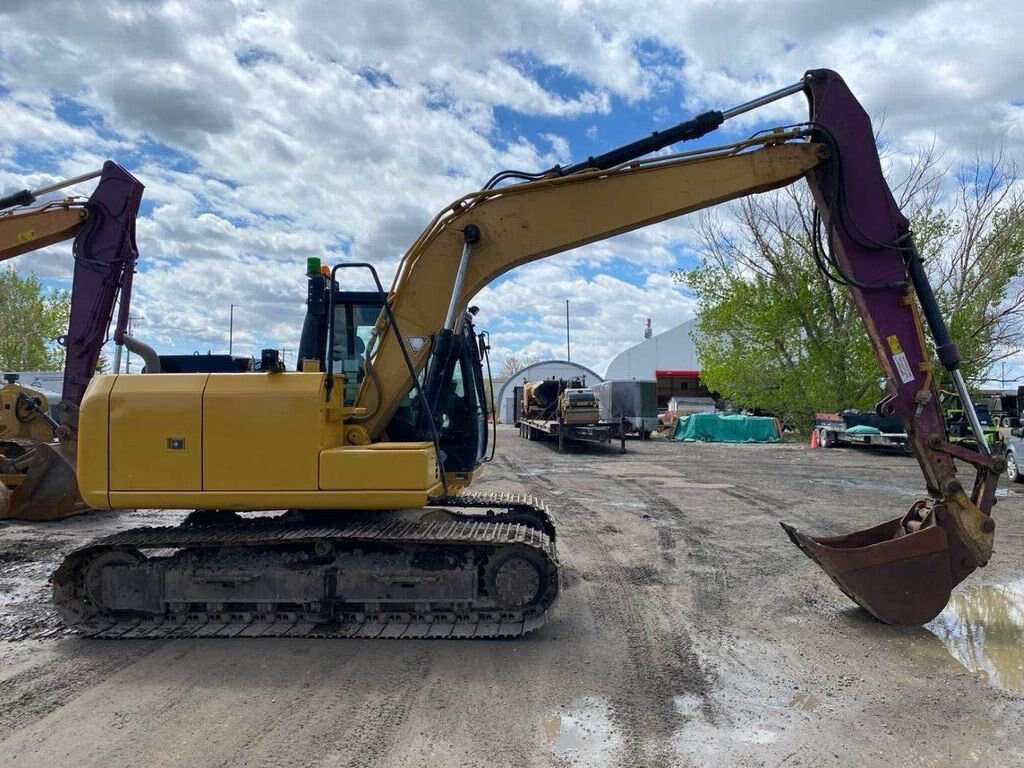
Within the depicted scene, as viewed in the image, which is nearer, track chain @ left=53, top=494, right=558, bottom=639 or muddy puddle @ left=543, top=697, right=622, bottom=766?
muddy puddle @ left=543, top=697, right=622, bottom=766

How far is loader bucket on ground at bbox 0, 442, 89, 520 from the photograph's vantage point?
10.8 m

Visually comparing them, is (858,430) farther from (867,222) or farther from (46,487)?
(46,487)

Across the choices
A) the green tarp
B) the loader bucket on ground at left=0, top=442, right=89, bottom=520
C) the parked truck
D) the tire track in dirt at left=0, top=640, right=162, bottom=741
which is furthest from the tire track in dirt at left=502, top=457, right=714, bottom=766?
the green tarp

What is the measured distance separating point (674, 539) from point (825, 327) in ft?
76.7

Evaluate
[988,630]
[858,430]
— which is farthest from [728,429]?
[988,630]

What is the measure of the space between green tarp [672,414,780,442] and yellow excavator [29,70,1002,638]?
26.1 m

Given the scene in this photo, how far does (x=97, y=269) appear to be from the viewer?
10.2 m

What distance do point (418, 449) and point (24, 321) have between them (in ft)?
161

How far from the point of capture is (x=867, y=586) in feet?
19.1

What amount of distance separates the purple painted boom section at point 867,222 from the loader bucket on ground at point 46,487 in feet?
34.3

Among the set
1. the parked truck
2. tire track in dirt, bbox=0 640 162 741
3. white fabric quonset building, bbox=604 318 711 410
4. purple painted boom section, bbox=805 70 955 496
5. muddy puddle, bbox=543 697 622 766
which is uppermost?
white fabric quonset building, bbox=604 318 711 410

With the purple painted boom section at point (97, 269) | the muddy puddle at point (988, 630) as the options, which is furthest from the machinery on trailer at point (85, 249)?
the muddy puddle at point (988, 630)

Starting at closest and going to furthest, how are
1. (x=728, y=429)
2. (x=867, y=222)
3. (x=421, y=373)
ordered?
1. (x=867, y=222)
2. (x=421, y=373)
3. (x=728, y=429)

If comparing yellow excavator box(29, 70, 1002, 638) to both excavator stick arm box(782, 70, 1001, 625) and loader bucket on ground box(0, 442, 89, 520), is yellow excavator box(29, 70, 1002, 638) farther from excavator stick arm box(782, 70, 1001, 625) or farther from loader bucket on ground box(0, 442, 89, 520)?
loader bucket on ground box(0, 442, 89, 520)
